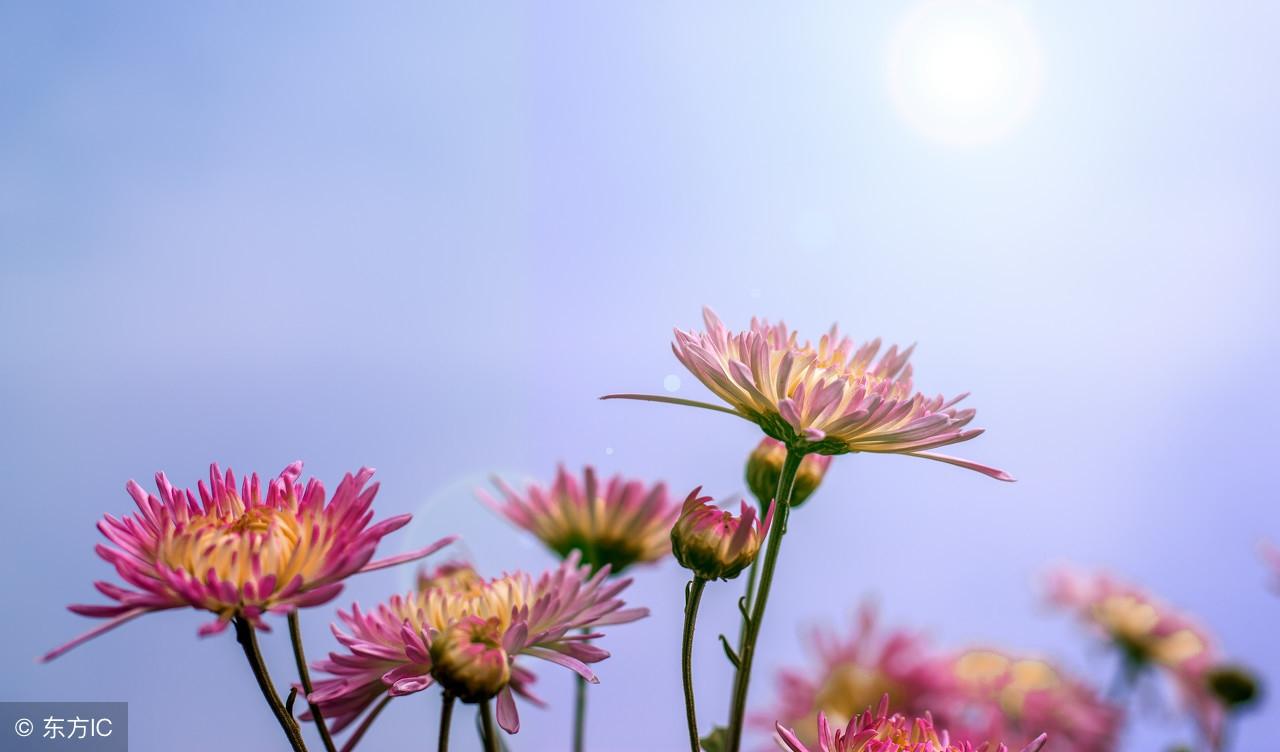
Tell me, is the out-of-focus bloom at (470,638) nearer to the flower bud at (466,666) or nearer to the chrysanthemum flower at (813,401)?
the flower bud at (466,666)

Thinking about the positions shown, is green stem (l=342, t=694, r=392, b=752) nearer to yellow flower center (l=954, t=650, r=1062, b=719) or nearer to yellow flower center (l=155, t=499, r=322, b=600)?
yellow flower center (l=155, t=499, r=322, b=600)

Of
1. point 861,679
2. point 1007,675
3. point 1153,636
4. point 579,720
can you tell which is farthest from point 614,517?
point 1153,636

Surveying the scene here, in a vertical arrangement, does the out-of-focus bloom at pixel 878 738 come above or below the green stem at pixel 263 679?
below

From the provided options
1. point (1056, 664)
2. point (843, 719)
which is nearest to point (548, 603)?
point (843, 719)

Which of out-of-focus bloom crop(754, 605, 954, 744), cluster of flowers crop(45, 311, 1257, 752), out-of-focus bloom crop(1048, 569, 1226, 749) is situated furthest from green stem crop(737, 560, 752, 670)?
out-of-focus bloom crop(1048, 569, 1226, 749)

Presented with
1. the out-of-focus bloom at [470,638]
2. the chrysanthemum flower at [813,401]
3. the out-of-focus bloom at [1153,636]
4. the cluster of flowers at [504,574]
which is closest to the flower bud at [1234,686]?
the out-of-focus bloom at [1153,636]

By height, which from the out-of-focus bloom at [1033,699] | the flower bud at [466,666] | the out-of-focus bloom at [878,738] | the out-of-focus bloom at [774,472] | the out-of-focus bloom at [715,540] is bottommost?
the out-of-focus bloom at [1033,699]
